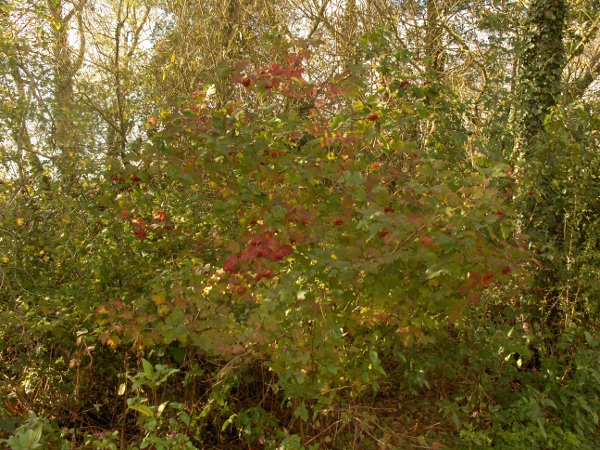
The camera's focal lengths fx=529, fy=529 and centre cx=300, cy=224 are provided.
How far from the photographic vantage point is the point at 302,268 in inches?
128

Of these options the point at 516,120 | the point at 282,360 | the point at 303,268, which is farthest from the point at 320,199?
the point at 516,120

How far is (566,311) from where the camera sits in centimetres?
430

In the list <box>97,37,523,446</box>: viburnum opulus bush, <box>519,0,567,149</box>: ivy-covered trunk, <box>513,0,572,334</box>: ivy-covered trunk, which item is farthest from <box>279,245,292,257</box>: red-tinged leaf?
<box>519,0,567,149</box>: ivy-covered trunk

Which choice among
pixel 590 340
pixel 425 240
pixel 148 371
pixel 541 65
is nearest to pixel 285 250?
pixel 425 240

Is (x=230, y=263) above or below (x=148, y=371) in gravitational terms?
above

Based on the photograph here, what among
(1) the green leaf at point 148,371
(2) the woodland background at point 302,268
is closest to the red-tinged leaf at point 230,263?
(2) the woodland background at point 302,268

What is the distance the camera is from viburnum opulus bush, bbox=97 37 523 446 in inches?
112

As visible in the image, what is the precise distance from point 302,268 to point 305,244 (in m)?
0.15

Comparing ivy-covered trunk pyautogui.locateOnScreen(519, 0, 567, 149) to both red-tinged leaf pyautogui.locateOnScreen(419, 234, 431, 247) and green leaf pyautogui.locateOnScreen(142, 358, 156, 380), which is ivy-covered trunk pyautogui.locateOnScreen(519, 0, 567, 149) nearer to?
red-tinged leaf pyautogui.locateOnScreen(419, 234, 431, 247)

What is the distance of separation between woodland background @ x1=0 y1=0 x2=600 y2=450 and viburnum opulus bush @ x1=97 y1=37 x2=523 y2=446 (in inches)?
0.7

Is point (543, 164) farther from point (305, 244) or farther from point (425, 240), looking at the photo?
point (305, 244)

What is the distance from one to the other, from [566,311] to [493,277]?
1.75 metres

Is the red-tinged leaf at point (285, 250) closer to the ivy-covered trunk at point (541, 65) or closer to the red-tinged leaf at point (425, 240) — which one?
the red-tinged leaf at point (425, 240)

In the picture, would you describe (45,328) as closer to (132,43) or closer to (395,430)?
(395,430)
